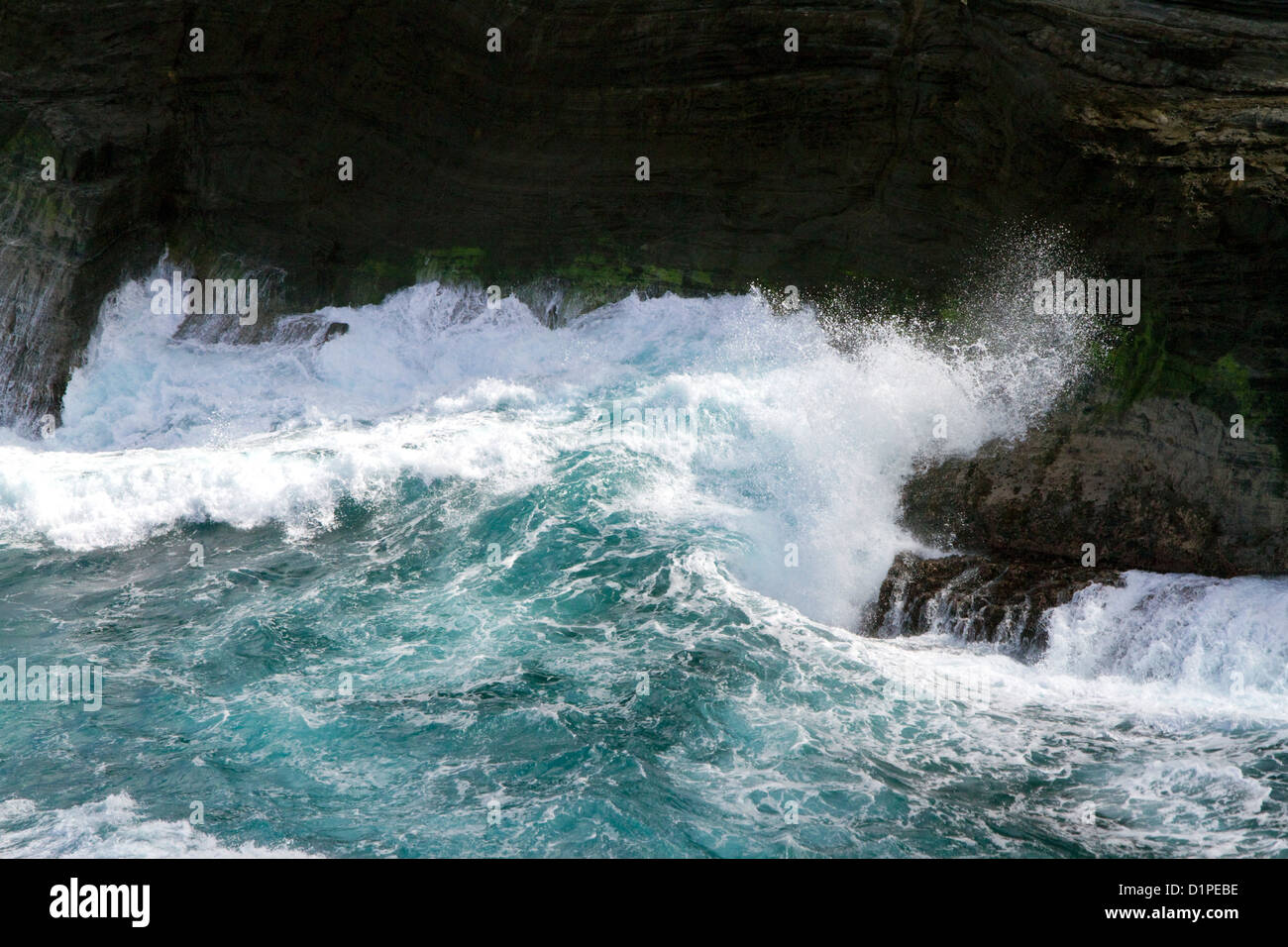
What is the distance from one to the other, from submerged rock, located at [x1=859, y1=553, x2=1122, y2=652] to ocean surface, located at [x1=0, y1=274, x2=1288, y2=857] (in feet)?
0.56

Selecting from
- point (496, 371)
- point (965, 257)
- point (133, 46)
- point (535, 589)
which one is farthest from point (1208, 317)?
point (133, 46)

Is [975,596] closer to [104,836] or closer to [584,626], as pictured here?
[584,626]

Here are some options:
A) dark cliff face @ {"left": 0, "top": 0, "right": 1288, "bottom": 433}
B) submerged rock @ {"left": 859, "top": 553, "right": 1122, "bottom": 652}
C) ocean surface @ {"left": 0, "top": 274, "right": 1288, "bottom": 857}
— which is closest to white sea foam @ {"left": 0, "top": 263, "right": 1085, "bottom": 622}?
ocean surface @ {"left": 0, "top": 274, "right": 1288, "bottom": 857}

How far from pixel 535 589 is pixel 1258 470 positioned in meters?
6.05

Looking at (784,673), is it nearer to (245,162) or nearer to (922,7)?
(922,7)

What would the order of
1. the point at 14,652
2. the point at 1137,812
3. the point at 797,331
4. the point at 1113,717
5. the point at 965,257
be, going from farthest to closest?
the point at 797,331
the point at 965,257
the point at 14,652
the point at 1113,717
the point at 1137,812

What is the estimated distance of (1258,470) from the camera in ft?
33.7

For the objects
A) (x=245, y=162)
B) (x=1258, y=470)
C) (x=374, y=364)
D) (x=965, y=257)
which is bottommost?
(x=1258, y=470)

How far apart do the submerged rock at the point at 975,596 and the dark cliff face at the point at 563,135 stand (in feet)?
9.39

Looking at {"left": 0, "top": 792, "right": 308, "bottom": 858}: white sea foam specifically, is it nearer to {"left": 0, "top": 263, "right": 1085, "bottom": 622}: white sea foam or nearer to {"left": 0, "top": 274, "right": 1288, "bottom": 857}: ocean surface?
{"left": 0, "top": 274, "right": 1288, "bottom": 857}: ocean surface

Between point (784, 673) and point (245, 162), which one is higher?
point (245, 162)

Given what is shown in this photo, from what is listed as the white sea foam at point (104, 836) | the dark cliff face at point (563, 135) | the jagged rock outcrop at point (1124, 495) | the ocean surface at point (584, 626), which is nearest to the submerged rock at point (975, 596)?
the ocean surface at point (584, 626)

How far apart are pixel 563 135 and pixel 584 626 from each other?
24.5 feet

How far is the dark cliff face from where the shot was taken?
11805 mm
